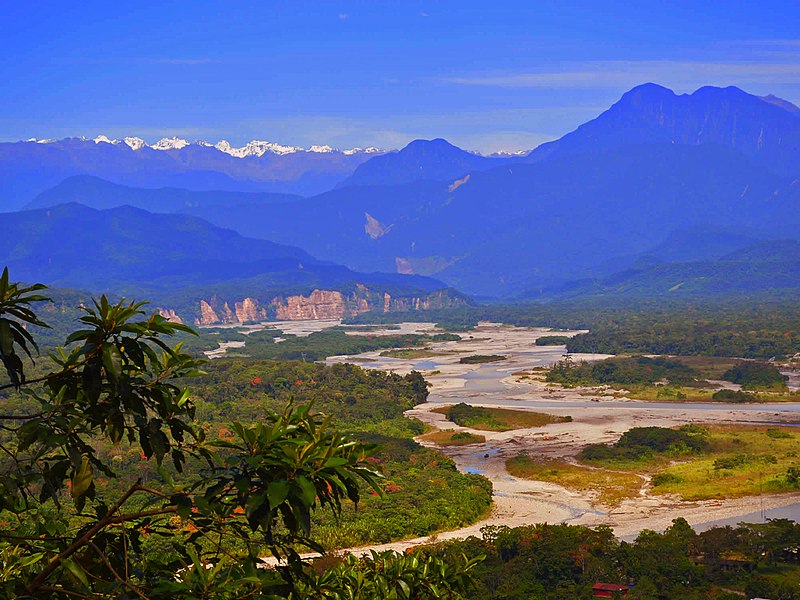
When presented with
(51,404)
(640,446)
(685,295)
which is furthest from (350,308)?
(51,404)

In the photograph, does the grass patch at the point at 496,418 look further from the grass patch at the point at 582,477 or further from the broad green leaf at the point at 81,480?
the broad green leaf at the point at 81,480

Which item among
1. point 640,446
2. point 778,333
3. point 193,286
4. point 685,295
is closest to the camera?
point 640,446

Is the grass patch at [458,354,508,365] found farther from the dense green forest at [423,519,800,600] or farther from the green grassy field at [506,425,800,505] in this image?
the dense green forest at [423,519,800,600]

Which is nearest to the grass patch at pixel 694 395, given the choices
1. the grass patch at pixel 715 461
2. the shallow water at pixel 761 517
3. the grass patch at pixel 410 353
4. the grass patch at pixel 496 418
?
the grass patch at pixel 496 418

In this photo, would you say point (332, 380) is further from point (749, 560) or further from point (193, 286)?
point (193, 286)

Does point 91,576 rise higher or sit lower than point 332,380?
higher

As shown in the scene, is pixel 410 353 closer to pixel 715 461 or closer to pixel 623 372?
pixel 623 372

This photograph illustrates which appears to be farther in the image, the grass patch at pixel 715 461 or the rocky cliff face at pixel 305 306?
the rocky cliff face at pixel 305 306

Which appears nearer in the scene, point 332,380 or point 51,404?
point 51,404
